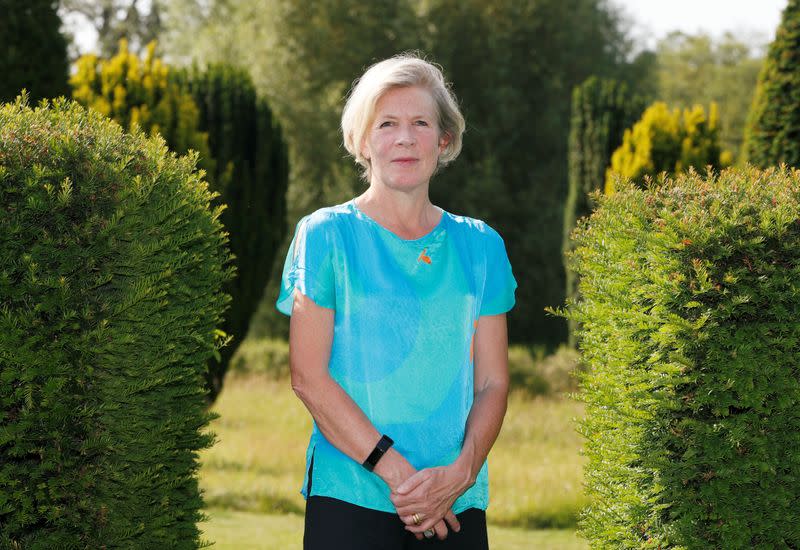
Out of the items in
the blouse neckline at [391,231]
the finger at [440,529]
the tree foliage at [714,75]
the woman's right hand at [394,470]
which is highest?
the tree foliage at [714,75]

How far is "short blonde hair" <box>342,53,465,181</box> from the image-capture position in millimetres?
3051

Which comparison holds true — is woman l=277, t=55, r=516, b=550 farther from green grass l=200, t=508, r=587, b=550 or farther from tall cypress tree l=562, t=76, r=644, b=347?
tall cypress tree l=562, t=76, r=644, b=347

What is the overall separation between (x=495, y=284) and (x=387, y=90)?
0.78 meters

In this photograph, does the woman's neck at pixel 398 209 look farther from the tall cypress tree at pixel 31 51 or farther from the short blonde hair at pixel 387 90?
the tall cypress tree at pixel 31 51

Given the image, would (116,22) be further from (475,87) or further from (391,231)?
(391,231)

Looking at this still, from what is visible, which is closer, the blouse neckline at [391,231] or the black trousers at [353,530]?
the black trousers at [353,530]

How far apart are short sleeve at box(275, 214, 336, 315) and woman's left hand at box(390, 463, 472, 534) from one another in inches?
24.8

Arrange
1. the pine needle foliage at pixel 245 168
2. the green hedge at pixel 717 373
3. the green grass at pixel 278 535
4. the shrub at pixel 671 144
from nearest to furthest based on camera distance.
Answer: the green hedge at pixel 717 373
the green grass at pixel 278 535
the pine needle foliage at pixel 245 168
the shrub at pixel 671 144

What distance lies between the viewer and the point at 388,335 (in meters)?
2.93

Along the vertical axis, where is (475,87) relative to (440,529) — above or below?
above

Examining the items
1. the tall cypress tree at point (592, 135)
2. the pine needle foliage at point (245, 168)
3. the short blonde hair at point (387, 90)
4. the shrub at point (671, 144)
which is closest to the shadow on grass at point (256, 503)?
the pine needle foliage at point (245, 168)

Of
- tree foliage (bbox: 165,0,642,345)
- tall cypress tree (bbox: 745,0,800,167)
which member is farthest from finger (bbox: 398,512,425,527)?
tree foliage (bbox: 165,0,642,345)

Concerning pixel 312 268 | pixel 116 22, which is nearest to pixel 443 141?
pixel 312 268

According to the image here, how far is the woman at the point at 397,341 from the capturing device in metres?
2.87
